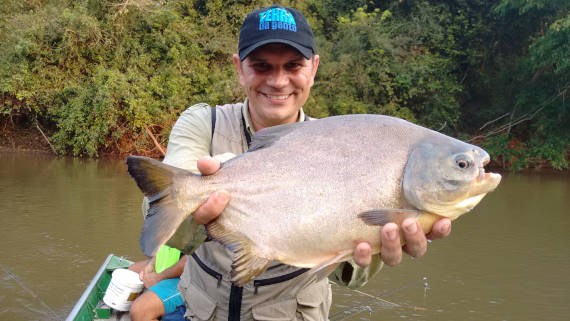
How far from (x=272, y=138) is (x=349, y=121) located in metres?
0.35

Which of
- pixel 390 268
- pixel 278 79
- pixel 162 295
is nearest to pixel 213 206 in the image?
pixel 278 79

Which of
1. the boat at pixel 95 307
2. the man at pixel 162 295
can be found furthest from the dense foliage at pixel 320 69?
the man at pixel 162 295

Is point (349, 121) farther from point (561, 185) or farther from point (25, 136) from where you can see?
point (25, 136)

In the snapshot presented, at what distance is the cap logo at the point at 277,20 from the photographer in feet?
7.86

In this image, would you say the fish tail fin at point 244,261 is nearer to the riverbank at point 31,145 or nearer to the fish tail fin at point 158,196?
the fish tail fin at point 158,196

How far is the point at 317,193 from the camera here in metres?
1.94

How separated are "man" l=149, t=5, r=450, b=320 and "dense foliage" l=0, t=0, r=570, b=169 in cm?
1603

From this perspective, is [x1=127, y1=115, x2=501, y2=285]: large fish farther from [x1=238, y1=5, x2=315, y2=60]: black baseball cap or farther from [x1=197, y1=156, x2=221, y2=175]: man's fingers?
[x1=238, y1=5, x2=315, y2=60]: black baseball cap

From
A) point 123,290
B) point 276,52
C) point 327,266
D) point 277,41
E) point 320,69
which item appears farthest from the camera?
point 320,69

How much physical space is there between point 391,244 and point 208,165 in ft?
2.67

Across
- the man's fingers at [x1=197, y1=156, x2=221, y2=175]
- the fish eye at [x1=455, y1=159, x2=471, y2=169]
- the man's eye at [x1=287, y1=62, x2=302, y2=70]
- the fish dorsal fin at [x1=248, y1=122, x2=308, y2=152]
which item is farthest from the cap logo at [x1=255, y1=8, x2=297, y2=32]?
the fish eye at [x1=455, y1=159, x2=471, y2=169]

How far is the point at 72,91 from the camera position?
735 inches

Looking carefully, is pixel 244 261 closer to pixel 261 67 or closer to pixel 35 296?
pixel 261 67

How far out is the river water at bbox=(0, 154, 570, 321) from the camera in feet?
22.5
